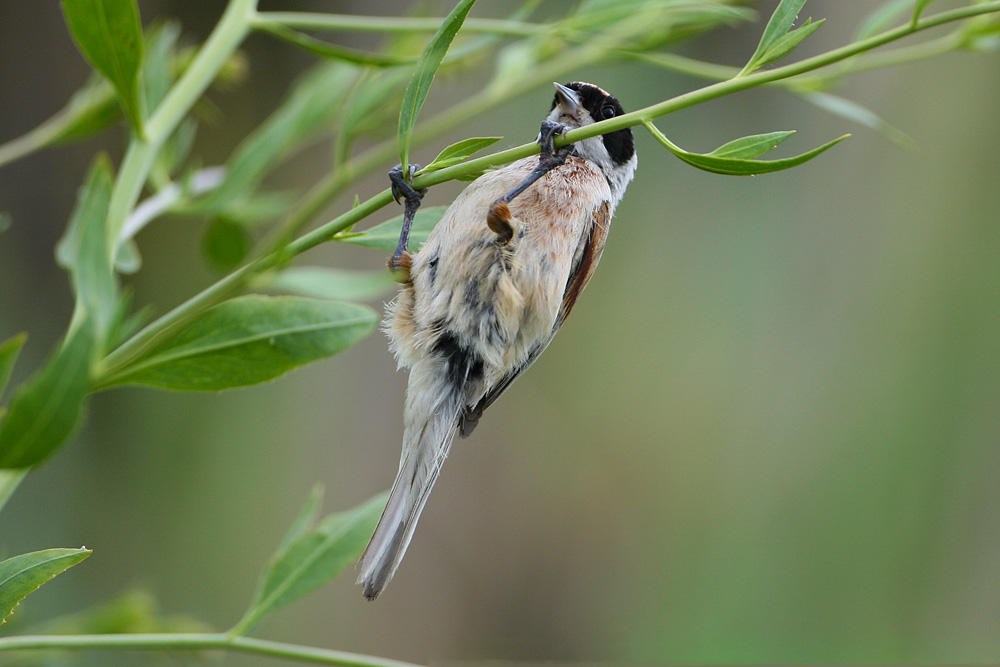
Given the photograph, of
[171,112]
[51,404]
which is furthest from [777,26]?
[171,112]

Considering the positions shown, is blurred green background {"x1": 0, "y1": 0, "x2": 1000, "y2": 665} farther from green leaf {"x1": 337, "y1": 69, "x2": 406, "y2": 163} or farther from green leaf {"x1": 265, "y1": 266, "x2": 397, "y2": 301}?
green leaf {"x1": 337, "y1": 69, "x2": 406, "y2": 163}

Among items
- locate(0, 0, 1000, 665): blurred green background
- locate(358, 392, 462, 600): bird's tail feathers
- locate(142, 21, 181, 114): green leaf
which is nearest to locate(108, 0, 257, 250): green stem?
locate(142, 21, 181, 114): green leaf

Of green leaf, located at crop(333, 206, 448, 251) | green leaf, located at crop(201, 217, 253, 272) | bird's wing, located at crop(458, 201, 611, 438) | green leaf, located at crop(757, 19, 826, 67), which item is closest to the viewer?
green leaf, located at crop(757, 19, 826, 67)

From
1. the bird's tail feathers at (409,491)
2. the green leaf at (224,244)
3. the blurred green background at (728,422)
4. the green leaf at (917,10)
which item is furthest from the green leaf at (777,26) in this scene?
the blurred green background at (728,422)

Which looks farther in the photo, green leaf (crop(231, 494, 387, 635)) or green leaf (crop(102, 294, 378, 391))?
green leaf (crop(231, 494, 387, 635))

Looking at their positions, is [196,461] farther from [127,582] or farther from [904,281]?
[904,281]

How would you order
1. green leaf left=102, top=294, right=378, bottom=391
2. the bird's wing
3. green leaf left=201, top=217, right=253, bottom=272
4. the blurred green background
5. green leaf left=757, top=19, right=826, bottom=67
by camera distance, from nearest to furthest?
green leaf left=757, top=19, right=826, bottom=67, green leaf left=102, top=294, right=378, bottom=391, the bird's wing, green leaf left=201, top=217, right=253, bottom=272, the blurred green background
